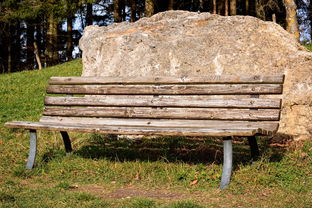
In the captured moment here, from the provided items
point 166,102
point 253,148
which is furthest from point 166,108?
point 253,148

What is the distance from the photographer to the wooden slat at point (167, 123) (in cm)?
439

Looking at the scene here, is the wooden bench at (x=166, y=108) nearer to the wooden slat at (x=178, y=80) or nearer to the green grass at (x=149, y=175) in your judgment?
the wooden slat at (x=178, y=80)

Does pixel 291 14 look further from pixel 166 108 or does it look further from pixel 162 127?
pixel 162 127

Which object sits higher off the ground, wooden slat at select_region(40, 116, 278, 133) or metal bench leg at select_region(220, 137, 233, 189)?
wooden slat at select_region(40, 116, 278, 133)

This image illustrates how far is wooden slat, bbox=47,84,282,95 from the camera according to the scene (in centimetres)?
473

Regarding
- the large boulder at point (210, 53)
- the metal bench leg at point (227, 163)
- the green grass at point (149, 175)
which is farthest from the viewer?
the large boulder at point (210, 53)

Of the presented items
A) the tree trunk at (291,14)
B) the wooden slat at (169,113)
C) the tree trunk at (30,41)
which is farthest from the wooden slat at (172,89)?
the tree trunk at (30,41)

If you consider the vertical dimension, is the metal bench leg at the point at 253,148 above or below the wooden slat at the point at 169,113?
below

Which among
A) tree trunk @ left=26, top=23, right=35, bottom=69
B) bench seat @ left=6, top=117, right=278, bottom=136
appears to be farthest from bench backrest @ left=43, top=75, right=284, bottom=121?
tree trunk @ left=26, top=23, right=35, bottom=69

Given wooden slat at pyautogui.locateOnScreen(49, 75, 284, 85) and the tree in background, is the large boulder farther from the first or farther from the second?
the tree in background

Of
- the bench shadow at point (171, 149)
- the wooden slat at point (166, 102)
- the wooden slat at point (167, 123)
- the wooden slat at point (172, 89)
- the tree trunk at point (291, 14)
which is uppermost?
the tree trunk at point (291, 14)

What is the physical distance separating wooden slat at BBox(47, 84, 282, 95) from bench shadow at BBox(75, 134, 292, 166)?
0.77m

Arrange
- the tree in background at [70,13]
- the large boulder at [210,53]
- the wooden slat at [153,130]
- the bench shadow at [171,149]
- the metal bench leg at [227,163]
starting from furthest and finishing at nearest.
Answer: the tree in background at [70,13] → the large boulder at [210,53] → the bench shadow at [171,149] → the metal bench leg at [227,163] → the wooden slat at [153,130]

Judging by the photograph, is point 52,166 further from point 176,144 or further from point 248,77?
point 248,77
